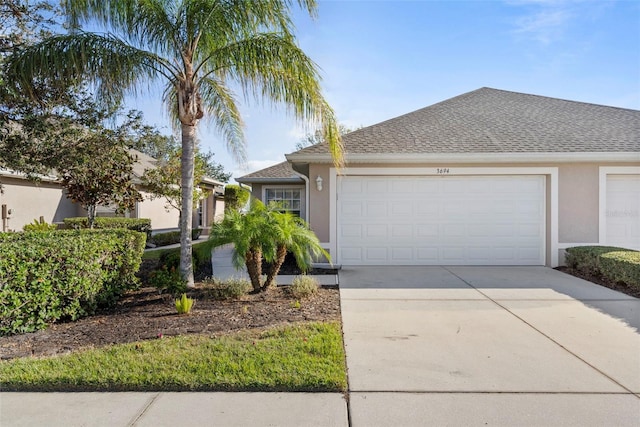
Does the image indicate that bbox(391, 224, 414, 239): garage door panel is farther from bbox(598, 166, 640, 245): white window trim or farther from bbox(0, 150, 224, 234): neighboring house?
bbox(0, 150, 224, 234): neighboring house

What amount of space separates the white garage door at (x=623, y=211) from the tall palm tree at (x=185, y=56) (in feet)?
25.3

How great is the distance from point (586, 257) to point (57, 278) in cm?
1023

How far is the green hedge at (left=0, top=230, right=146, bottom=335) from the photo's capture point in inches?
174

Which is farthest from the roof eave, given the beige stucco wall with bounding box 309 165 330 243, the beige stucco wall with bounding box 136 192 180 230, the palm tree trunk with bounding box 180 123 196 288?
the palm tree trunk with bounding box 180 123 196 288

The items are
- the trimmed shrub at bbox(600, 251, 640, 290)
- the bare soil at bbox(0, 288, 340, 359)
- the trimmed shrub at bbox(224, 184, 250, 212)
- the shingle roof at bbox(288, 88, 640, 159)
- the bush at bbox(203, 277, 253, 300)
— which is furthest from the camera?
the trimmed shrub at bbox(224, 184, 250, 212)

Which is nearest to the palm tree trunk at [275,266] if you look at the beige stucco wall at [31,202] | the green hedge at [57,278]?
the green hedge at [57,278]

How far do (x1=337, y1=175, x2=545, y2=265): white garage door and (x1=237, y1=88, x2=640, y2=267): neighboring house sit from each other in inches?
1.0

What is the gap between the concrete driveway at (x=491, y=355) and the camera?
2973 mm

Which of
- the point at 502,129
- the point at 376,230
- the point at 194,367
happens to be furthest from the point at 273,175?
the point at 194,367

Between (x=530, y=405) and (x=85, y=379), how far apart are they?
396cm

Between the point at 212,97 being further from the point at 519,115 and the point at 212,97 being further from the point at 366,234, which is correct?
the point at 519,115

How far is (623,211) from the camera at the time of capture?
9383 mm

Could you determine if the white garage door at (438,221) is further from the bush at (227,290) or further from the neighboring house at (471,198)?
the bush at (227,290)

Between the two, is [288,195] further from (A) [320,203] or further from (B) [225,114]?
(B) [225,114]
